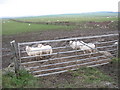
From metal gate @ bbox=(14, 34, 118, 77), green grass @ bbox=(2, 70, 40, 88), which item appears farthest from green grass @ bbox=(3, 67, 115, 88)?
metal gate @ bbox=(14, 34, 118, 77)

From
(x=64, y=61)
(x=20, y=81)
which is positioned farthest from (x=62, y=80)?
(x=64, y=61)

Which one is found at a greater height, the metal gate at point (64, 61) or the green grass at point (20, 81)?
the metal gate at point (64, 61)

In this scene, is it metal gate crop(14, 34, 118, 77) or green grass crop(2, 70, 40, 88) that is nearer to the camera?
green grass crop(2, 70, 40, 88)

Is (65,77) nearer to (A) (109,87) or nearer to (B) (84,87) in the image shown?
(B) (84,87)

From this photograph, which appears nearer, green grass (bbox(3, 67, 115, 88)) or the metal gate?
green grass (bbox(3, 67, 115, 88))

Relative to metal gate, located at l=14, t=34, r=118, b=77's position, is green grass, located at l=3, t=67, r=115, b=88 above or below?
below

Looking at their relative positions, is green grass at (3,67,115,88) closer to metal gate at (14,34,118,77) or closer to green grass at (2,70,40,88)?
green grass at (2,70,40,88)

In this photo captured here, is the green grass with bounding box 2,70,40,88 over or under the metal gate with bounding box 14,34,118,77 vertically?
under

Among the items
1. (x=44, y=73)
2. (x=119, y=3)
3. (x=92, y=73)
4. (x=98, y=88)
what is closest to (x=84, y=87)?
(x=98, y=88)

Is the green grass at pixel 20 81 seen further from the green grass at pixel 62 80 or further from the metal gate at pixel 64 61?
the metal gate at pixel 64 61

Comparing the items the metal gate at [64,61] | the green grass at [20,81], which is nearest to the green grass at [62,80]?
the green grass at [20,81]

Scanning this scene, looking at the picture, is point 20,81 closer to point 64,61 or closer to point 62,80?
point 62,80

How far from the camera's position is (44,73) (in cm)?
599

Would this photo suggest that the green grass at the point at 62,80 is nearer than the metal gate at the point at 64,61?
Yes
